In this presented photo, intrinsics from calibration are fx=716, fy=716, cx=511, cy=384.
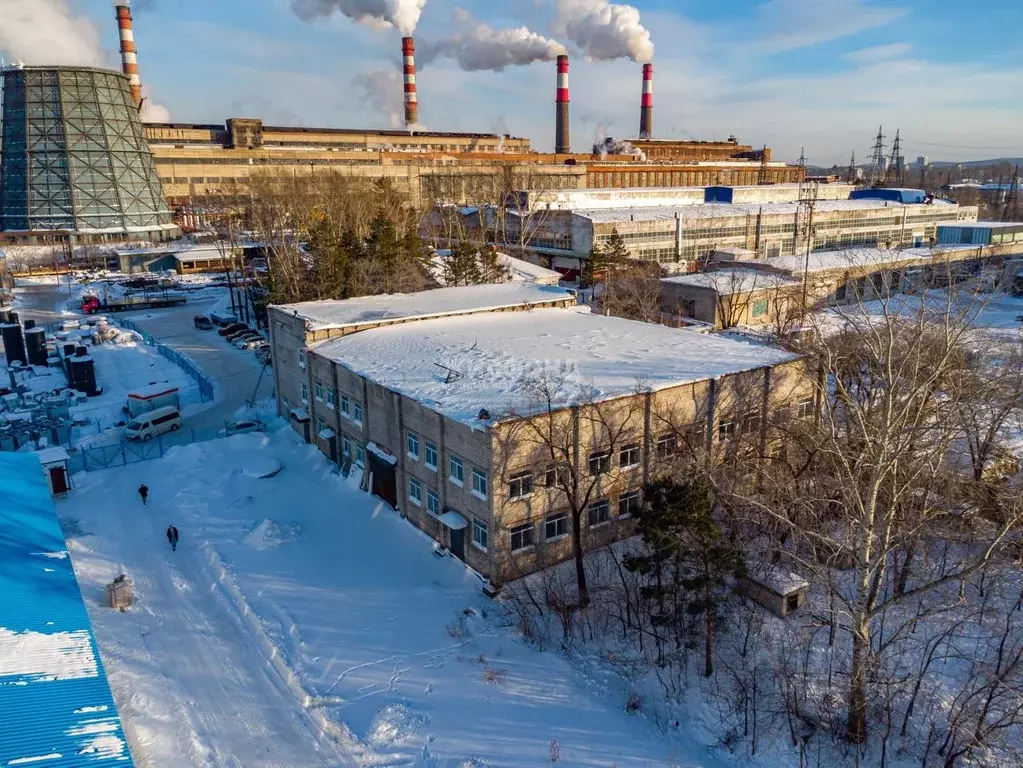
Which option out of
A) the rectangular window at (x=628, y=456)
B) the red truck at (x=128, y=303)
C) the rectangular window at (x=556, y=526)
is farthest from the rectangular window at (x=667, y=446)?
the red truck at (x=128, y=303)

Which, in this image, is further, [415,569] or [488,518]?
[415,569]

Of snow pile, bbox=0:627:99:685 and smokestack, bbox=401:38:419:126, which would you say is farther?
smokestack, bbox=401:38:419:126

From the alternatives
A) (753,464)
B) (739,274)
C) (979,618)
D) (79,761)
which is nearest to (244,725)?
(79,761)

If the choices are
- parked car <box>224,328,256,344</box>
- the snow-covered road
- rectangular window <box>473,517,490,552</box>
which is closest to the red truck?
parked car <box>224,328,256,344</box>

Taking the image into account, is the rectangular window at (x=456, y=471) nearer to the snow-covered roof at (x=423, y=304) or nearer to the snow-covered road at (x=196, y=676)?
the snow-covered road at (x=196, y=676)

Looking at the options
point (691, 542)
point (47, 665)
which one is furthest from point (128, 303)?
point (691, 542)

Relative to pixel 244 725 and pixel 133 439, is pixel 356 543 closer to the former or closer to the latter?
pixel 244 725

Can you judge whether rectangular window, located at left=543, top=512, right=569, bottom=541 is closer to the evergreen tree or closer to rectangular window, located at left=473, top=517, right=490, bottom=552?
rectangular window, located at left=473, top=517, right=490, bottom=552
